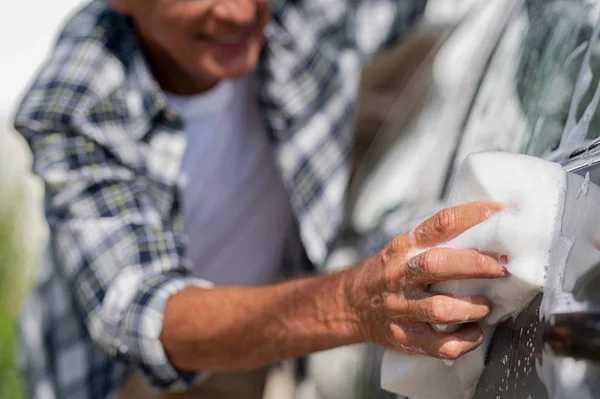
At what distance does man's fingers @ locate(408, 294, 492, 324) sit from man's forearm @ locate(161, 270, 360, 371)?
0.20 m

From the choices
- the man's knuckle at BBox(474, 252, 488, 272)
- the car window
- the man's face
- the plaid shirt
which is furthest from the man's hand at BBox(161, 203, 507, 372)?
the man's face

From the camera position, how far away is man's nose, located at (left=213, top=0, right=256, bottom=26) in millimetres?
1562

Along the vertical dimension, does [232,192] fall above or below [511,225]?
below

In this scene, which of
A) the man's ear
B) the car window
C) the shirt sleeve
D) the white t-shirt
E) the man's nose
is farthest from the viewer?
the white t-shirt

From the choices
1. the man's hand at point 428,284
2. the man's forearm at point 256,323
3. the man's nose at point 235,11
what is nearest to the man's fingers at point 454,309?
the man's hand at point 428,284

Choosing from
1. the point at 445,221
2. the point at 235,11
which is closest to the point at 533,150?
the point at 445,221

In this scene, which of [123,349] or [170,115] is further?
[170,115]

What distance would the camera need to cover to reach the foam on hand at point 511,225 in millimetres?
843

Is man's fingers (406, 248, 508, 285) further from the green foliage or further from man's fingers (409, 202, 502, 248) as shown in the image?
the green foliage

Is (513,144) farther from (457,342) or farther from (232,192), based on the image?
(232,192)

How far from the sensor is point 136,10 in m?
1.69

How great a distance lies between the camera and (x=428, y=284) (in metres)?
0.92

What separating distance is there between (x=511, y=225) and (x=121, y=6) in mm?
1129

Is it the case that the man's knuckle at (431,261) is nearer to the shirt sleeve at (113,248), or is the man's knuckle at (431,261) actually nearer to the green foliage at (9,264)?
the shirt sleeve at (113,248)
